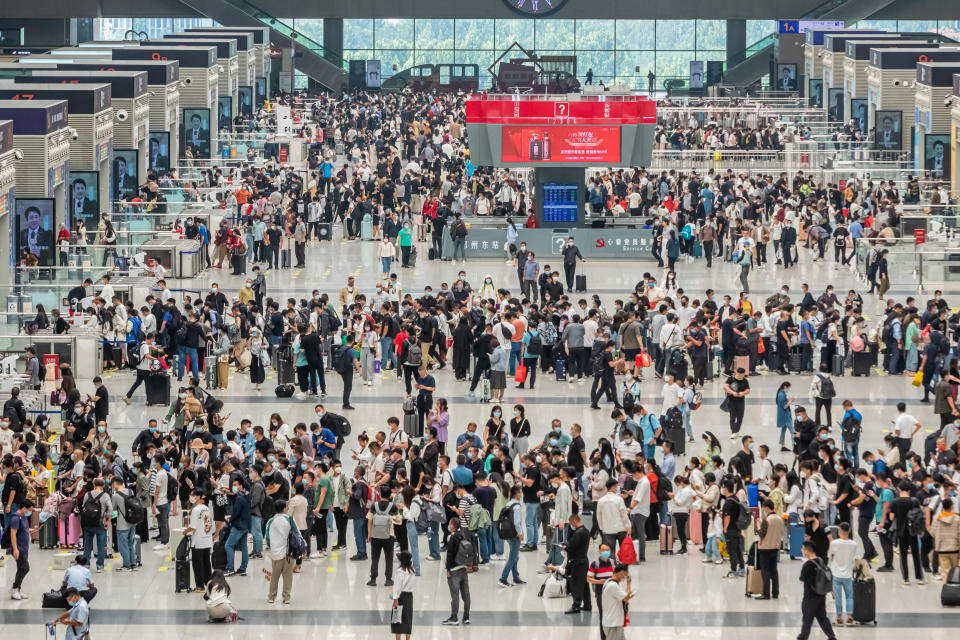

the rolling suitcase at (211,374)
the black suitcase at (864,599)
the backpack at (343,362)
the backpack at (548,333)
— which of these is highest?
the backpack at (548,333)

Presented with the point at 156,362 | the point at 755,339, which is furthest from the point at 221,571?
the point at 755,339

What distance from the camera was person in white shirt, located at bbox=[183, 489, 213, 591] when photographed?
770 inches

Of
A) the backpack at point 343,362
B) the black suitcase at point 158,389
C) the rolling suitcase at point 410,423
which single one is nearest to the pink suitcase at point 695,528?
the rolling suitcase at point 410,423

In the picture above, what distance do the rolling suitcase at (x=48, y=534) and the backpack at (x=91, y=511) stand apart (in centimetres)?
126

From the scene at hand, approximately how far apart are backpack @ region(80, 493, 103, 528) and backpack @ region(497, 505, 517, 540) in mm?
4530

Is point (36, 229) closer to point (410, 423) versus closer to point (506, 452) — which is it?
point (410, 423)

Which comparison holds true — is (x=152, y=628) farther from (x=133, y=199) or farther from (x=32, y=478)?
(x=133, y=199)

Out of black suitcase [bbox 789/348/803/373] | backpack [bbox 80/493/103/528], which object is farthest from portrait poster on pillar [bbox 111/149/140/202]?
backpack [bbox 80/493/103/528]

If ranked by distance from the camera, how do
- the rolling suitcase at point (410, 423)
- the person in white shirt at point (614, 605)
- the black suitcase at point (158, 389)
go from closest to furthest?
the person in white shirt at point (614, 605), the rolling suitcase at point (410, 423), the black suitcase at point (158, 389)

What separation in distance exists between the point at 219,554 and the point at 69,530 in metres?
2.05

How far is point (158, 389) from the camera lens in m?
28.6

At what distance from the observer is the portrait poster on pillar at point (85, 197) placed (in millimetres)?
42469

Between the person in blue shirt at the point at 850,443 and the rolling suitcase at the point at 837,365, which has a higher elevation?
the rolling suitcase at the point at 837,365

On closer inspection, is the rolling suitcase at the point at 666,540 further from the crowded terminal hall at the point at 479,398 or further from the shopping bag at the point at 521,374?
the shopping bag at the point at 521,374
